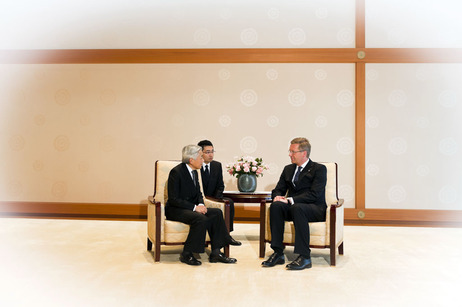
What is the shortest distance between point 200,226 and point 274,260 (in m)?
0.77

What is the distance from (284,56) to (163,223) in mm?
3916

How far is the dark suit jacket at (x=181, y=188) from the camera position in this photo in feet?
14.7

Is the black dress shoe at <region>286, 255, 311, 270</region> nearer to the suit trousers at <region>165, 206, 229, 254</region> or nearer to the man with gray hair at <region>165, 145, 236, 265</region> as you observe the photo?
the man with gray hair at <region>165, 145, 236, 265</region>

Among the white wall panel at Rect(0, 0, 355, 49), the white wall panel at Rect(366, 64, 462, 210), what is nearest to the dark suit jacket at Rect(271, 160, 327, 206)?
the white wall panel at Rect(366, 64, 462, 210)

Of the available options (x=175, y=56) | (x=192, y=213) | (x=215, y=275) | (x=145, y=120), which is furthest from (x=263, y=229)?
(x=175, y=56)

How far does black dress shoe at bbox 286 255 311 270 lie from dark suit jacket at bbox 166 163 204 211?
1.10 metres

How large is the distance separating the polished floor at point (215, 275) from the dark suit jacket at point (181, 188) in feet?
1.85

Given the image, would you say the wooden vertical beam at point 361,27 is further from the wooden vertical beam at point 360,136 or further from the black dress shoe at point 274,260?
the black dress shoe at point 274,260

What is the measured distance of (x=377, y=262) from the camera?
4.46m

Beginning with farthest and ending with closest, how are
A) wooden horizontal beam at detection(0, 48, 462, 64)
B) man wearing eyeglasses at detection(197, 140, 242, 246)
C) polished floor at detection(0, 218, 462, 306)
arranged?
wooden horizontal beam at detection(0, 48, 462, 64)
man wearing eyeglasses at detection(197, 140, 242, 246)
polished floor at detection(0, 218, 462, 306)

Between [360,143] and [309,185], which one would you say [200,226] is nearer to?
[309,185]

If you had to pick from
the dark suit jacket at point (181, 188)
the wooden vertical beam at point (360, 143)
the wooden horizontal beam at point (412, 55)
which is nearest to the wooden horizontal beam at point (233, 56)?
the wooden horizontal beam at point (412, 55)

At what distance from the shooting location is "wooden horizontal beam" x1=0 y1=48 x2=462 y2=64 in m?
7.14

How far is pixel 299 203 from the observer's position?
4.52 meters
